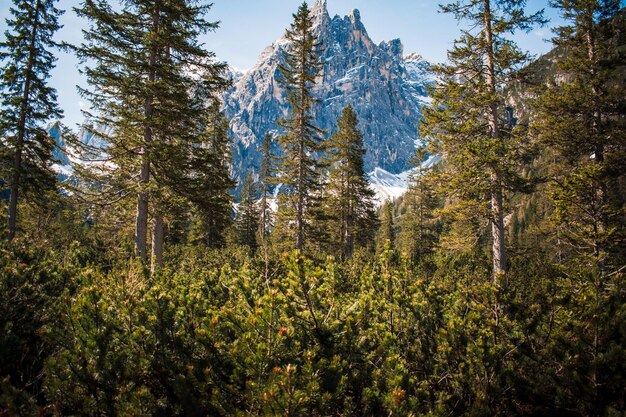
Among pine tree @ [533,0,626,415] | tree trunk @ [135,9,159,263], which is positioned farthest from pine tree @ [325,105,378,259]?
tree trunk @ [135,9,159,263]

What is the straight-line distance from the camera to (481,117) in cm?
1142

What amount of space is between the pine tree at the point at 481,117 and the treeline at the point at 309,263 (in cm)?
7

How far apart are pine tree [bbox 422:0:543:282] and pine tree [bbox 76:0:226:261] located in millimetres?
8685

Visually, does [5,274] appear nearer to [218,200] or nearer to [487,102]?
[218,200]

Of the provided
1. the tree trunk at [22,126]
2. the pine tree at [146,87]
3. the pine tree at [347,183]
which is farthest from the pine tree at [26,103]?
the pine tree at [347,183]

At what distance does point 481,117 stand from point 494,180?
2508mm

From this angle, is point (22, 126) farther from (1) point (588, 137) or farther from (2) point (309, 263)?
(1) point (588, 137)

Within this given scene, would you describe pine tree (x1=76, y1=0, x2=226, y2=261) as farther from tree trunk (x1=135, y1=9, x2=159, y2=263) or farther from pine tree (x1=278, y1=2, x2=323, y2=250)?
pine tree (x1=278, y1=2, x2=323, y2=250)

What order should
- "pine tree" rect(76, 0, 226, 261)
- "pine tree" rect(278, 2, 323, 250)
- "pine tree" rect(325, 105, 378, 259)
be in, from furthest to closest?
1. "pine tree" rect(325, 105, 378, 259)
2. "pine tree" rect(278, 2, 323, 250)
3. "pine tree" rect(76, 0, 226, 261)

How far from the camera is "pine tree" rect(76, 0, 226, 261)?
1020 cm

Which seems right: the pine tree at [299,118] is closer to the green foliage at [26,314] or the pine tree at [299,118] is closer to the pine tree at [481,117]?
the pine tree at [481,117]

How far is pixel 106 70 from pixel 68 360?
1103 centimetres

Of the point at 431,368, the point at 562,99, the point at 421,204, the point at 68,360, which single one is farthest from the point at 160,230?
the point at 421,204

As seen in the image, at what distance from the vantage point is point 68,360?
2285 millimetres
